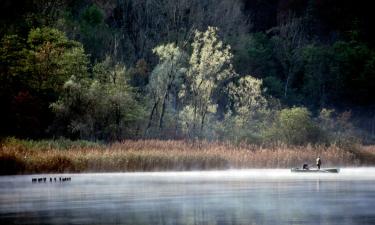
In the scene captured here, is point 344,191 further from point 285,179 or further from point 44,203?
point 44,203

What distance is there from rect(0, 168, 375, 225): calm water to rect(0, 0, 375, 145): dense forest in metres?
15.4

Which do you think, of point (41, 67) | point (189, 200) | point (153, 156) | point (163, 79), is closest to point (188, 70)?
point (163, 79)

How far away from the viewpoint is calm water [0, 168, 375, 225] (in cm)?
1866

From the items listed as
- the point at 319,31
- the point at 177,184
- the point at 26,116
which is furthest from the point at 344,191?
the point at 319,31

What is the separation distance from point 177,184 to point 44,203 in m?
7.92

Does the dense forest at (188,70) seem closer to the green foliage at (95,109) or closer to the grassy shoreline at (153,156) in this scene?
the green foliage at (95,109)

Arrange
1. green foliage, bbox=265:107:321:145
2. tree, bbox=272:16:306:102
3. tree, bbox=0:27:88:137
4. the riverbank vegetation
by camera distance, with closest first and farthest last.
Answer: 1. the riverbank vegetation
2. green foliage, bbox=265:107:321:145
3. tree, bbox=0:27:88:137
4. tree, bbox=272:16:306:102

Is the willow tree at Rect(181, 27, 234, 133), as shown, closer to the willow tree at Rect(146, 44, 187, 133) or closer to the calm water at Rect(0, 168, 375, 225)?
the willow tree at Rect(146, 44, 187, 133)

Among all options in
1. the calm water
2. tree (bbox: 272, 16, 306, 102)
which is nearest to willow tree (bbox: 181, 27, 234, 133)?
tree (bbox: 272, 16, 306, 102)

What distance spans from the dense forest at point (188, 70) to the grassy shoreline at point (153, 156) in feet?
16.5

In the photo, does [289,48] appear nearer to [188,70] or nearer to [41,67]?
[188,70]

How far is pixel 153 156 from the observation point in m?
40.0

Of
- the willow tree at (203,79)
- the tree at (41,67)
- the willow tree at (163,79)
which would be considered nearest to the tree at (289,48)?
the willow tree at (163,79)

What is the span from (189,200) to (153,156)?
1682 centimetres
